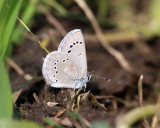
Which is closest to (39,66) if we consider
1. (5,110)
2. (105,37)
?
(105,37)

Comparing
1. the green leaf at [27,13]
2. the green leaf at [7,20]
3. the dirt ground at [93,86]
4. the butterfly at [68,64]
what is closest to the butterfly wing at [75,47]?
the butterfly at [68,64]

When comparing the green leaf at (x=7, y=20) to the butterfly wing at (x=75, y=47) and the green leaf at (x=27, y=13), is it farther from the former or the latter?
the green leaf at (x=27, y=13)

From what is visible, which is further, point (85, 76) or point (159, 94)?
point (159, 94)

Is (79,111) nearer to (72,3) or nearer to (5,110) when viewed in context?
(5,110)

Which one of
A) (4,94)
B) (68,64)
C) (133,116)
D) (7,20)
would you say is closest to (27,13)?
(7,20)

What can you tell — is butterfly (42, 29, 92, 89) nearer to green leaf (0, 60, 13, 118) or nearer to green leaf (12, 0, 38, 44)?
green leaf (0, 60, 13, 118)

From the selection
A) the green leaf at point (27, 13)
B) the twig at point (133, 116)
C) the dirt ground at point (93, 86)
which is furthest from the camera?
the green leaf at point (27, 13)

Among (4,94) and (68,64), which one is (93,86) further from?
(4,94)
